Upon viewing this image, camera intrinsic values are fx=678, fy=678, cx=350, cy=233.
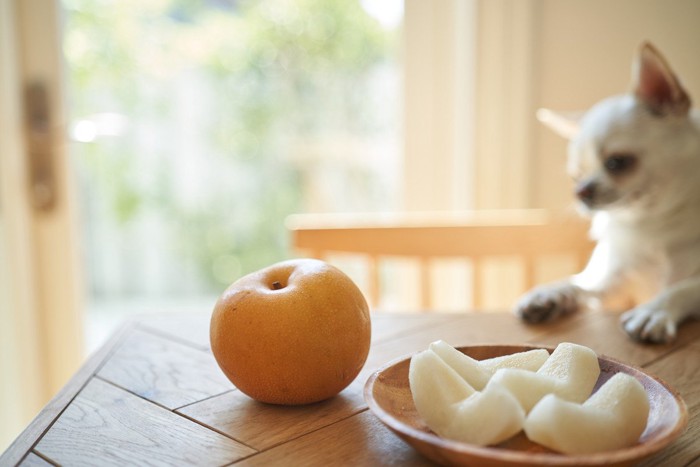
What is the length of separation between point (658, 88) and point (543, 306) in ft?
1.35

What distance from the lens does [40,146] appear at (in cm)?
169

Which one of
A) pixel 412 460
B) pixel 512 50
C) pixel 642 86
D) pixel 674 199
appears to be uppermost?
pixel 512 50

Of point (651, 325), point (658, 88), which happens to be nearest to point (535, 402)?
point (651, 325)

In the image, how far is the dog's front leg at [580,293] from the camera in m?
0.97

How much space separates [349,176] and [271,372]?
87.0 inches

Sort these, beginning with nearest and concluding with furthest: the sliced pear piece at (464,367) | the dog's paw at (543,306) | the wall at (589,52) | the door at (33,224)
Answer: the sliced pear piece at (464,367) < the dog's paw at (543,306) < the wall at (589,52) < the door at (33,224)

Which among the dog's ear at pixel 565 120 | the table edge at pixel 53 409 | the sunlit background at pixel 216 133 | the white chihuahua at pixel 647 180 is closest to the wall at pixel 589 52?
the dog's ear at pixel 565 120

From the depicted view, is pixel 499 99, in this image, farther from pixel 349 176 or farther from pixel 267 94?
pixel 267 94

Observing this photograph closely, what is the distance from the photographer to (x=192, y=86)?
2.85 meters

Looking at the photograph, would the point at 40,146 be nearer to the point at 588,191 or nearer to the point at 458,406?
the point at 588,191

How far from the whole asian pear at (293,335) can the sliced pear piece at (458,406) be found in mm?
111

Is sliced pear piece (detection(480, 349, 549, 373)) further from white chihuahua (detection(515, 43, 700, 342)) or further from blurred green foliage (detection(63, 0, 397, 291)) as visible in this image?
blurred green foliage (detection(63, 0, 397, 291))

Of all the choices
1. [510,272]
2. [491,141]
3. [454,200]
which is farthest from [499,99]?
[510,272]

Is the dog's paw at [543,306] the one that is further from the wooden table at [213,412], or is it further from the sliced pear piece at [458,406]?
the sliced pear piece at [458,406]
